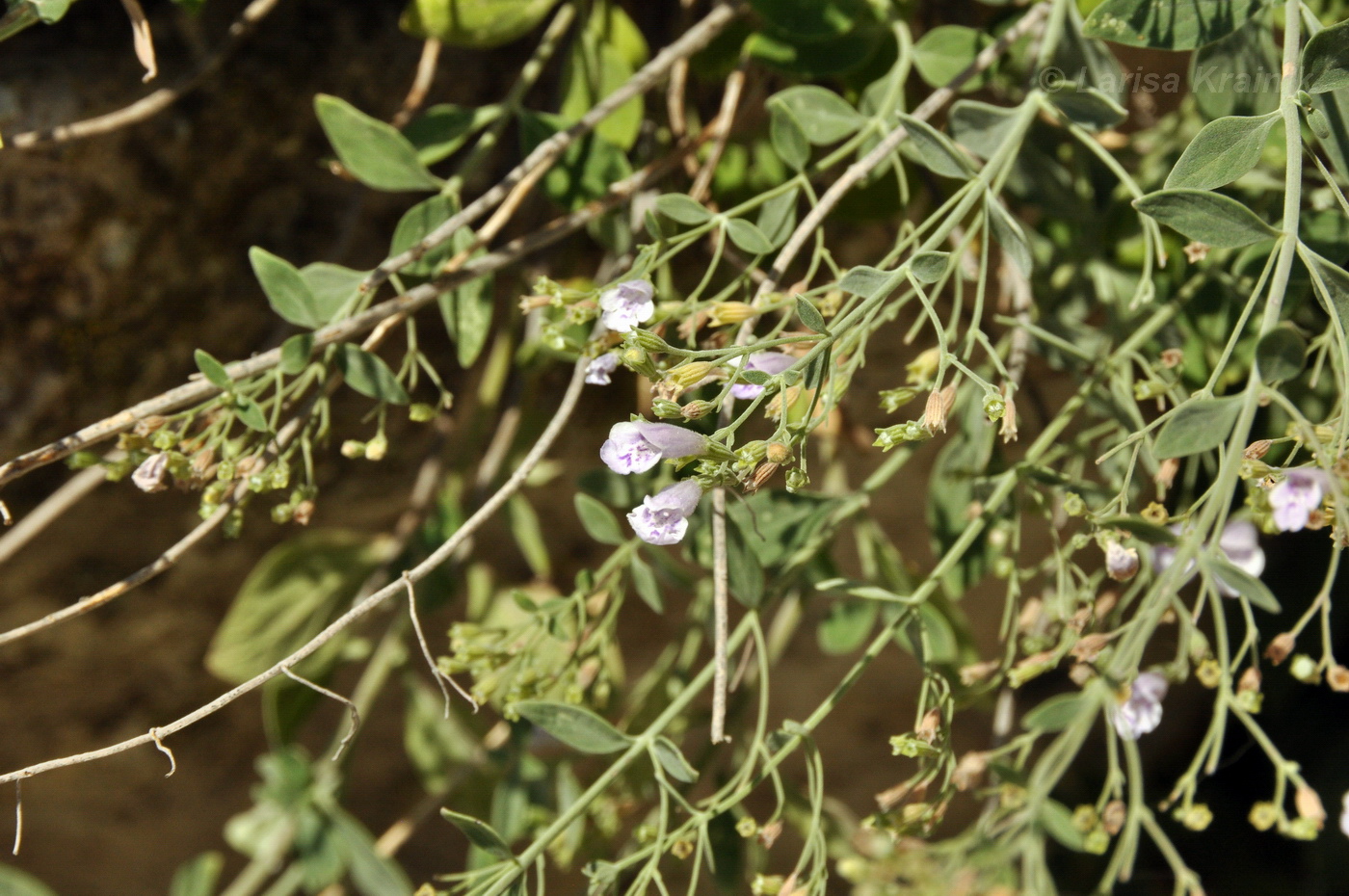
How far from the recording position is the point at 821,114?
0.93m

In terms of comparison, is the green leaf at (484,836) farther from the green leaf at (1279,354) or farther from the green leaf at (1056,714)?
the green leaf at (1279,354)

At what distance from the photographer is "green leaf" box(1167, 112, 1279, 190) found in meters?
0.70

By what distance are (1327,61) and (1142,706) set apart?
55cm

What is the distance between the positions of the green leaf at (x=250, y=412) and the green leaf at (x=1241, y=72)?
847mm

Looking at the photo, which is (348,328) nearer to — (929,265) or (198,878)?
(929,265)

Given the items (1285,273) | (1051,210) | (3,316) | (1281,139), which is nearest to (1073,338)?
(1051,210)

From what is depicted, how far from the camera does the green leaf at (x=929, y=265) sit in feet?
2.23

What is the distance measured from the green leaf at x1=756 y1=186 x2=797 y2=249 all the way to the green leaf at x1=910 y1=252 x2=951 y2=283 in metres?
0.22

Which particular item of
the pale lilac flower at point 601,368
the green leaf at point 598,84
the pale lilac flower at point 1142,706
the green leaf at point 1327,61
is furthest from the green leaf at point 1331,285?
the green leaf at point 598,84

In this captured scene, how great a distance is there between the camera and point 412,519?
122cm

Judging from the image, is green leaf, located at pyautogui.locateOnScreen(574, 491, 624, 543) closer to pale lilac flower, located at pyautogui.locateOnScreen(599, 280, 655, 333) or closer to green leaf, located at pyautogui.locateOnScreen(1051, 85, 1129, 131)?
pale lilac flower, located at pyautogui.locateOnScreen(599, 280, 655, 333)

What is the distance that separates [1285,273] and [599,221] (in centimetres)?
64

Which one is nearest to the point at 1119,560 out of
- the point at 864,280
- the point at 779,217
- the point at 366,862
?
the point at 864,280

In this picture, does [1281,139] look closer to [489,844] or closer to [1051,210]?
[1051,210]
